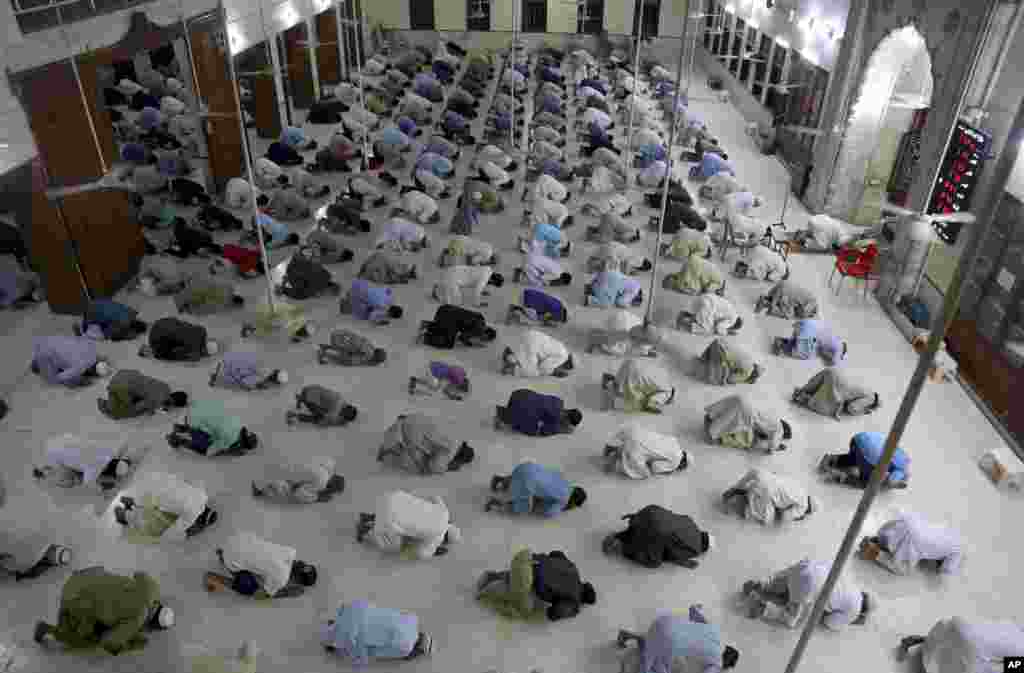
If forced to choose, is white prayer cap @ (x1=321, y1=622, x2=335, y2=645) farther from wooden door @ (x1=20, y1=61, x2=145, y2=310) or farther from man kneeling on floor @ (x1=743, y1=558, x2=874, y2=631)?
wooden door @ (x1=20, y1=61, x2=145, y2=310)

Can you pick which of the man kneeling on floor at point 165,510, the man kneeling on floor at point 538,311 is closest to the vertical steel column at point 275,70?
the man kneeling on floor at point 538,311

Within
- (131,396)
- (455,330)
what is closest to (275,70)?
(455,330)

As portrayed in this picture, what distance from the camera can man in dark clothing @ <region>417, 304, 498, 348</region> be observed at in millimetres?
12508

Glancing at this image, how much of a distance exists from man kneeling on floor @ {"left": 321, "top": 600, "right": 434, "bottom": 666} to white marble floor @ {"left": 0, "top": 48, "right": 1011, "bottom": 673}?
224 mm

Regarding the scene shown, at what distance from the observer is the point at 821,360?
41.6 ft

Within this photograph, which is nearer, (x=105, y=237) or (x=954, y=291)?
(x=954, y=291)

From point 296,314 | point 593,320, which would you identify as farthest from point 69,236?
point 593,320

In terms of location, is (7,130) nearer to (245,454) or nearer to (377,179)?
(245,454)

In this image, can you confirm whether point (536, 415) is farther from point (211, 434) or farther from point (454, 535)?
point (211, 434)

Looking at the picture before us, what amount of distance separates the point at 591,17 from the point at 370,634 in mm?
31196

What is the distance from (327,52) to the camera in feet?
88.9

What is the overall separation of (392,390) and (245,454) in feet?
7.84

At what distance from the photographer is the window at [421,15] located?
3253 cm

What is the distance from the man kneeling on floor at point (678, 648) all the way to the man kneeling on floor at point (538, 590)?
2.82ft
